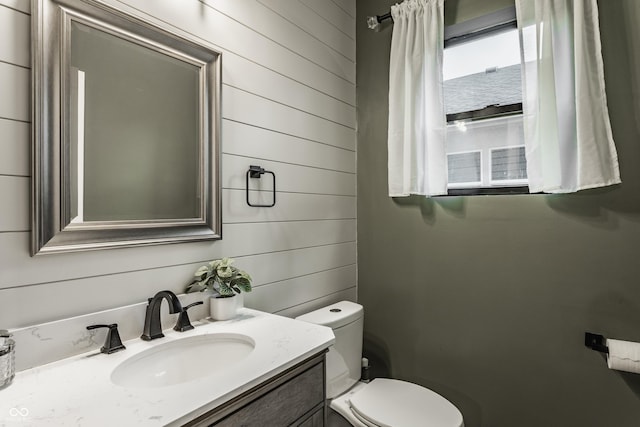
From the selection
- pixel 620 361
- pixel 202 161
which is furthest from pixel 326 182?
pixel 620 361

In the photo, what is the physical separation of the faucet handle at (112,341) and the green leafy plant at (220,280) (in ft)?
0.98

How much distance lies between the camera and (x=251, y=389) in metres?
0.91

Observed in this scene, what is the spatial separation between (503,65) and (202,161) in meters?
1.58

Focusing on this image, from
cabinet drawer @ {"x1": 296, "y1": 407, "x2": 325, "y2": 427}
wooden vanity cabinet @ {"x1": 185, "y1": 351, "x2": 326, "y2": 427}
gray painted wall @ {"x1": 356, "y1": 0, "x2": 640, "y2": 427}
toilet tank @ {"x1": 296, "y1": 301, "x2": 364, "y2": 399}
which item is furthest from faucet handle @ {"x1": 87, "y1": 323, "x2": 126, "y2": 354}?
gray painted wall @ {"x1": 356, "y1": 0, "x2": 640, "y2": 427}

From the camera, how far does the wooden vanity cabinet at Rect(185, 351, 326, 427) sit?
0.85m

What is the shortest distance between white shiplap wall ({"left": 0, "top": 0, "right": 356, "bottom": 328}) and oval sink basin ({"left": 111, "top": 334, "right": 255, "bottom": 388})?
0.67ft

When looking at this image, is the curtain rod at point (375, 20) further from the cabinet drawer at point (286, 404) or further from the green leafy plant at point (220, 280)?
the cabinet drawer at point (286, 404)

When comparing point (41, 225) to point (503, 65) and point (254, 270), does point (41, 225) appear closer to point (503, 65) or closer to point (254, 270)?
point (254, 270)

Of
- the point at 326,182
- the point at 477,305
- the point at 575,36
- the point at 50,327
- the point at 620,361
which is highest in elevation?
the point at 575,36

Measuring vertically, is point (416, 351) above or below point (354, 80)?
below

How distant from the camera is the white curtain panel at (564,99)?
1494 millimetres

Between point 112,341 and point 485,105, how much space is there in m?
1.94

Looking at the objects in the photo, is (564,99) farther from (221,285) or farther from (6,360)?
(6,360)

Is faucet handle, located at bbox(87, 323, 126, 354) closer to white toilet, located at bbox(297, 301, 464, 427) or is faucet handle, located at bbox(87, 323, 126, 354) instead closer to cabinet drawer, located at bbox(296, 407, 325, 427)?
cabinet drawer, located at bbox(296, 407, 325, 427)
